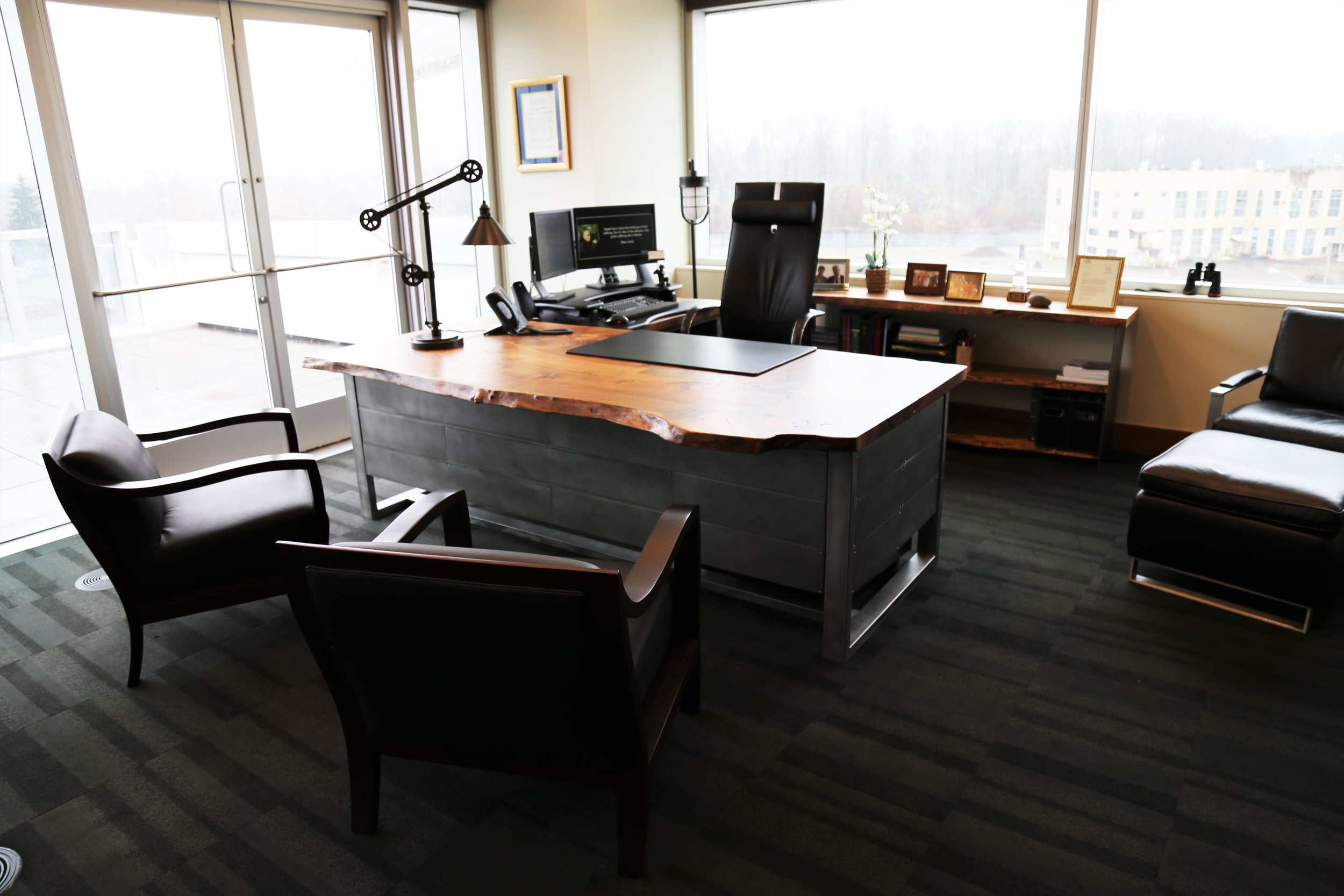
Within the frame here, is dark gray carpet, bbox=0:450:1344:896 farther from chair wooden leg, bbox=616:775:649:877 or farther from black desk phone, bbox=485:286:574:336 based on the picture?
black desk phone, bbox=485:286:574:336

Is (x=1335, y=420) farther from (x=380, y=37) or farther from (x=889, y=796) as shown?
(x=380, y=37)

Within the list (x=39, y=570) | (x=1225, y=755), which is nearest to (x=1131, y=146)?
(x=1225, y=755)

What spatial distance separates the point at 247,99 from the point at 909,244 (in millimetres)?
3588

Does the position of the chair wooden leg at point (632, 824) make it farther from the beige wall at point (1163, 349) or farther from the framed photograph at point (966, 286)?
the beige wall at point (1163, 349)

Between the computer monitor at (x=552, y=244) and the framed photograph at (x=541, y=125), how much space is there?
2.93ft

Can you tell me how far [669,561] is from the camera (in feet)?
6.71

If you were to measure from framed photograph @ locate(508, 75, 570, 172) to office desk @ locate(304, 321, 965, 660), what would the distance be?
2.00 meters

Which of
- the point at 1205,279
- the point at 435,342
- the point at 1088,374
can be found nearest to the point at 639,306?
the point at 435,342

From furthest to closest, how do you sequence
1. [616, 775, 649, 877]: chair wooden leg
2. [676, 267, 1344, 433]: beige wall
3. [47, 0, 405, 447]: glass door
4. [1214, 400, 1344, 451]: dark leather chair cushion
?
[676, 267, 1344, 433]: beige wall < [47, 0, 405, 447]: glass door < [1214, 400, 1344, 451]: dark leather chair cushion < [616, 775, 649, 877]: chair wooden leg

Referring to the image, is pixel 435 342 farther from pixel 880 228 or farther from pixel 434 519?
pixel 880 228

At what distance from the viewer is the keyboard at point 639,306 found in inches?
178

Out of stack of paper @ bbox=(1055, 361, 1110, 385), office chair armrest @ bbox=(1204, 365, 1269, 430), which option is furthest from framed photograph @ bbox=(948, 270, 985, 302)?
office chair armrest @ bbox=(1204, 365, 1269, 430)

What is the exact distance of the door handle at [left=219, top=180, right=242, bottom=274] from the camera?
4.39 m

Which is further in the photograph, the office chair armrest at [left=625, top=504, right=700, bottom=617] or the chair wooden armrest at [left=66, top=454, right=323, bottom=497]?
the chair wooden armrest at [left=66, top=454, right=323, bottom=497]
